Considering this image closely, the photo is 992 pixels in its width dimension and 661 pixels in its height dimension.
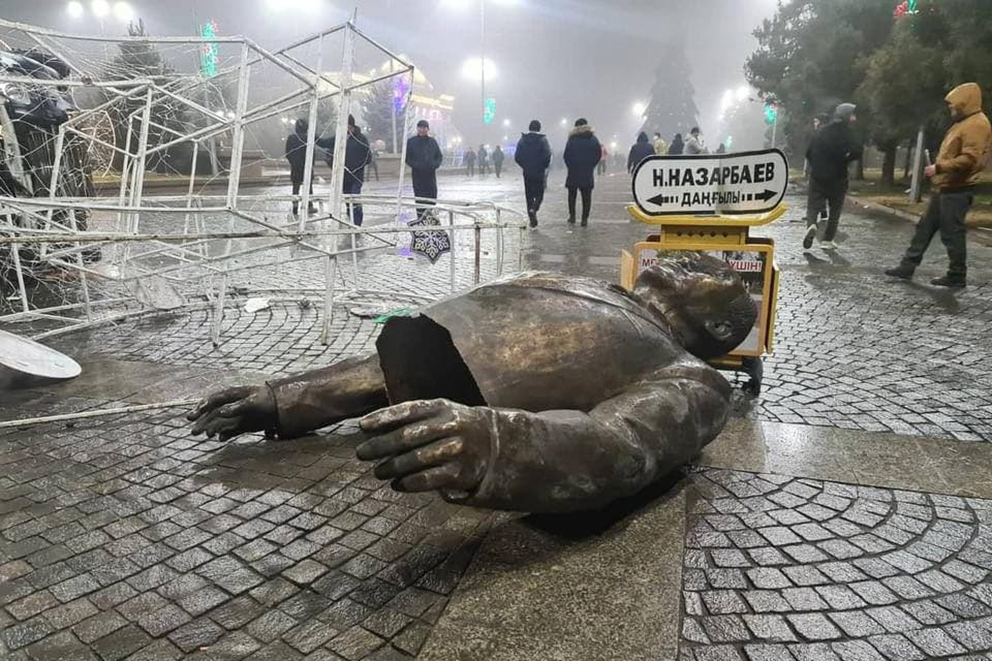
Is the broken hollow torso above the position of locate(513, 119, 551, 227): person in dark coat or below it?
below

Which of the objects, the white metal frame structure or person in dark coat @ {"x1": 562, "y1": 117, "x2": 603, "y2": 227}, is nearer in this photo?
the white metal frame structure

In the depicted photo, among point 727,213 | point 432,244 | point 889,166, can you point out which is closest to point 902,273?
point 727,213

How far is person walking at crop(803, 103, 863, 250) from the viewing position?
9.62 m

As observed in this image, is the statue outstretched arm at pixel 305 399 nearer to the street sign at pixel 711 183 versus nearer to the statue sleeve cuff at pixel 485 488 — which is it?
the statue sleeve cuff at pixel 485 488

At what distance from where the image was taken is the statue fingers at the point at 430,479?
5.57 feet

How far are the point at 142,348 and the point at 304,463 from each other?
2.88 m

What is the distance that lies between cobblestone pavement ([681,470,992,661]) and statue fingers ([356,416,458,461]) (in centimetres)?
91

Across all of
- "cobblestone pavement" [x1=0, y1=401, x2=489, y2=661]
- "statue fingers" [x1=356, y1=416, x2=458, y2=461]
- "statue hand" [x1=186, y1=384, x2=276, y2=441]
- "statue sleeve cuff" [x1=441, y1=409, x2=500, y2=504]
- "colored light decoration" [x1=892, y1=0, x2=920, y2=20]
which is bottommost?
"cobblestone pavement" [x1=0, y1=401, x2=489, y2=661]

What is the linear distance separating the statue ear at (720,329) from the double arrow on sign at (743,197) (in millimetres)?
1104

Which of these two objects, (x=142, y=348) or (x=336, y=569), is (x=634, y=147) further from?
(x=336, y=569)

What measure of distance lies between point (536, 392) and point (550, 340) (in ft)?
0.70

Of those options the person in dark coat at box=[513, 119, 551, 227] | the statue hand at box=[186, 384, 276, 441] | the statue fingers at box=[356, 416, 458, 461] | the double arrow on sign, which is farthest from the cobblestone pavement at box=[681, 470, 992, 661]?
the person in dark coat at box=[513, 119, 551, 227]

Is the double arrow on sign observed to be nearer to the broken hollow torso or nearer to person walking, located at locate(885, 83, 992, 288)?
the broken hollow torso

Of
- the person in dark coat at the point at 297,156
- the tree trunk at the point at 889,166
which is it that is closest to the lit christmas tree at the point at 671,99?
the tree trunk at the point at 889,166
